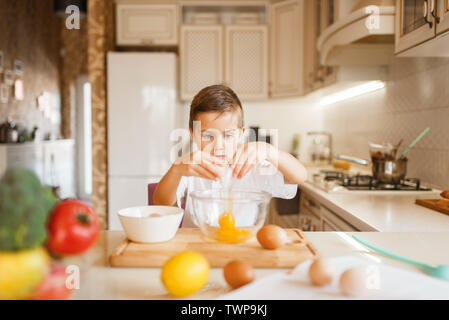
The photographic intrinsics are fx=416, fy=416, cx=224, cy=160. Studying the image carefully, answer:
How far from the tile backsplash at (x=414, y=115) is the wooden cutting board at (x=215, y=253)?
1339 mm

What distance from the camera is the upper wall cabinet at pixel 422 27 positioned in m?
1.40

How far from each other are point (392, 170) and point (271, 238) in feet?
4.34

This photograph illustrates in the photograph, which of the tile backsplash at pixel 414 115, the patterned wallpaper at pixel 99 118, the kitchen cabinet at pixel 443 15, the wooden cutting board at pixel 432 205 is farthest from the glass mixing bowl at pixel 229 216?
the patterned wallpaper at pixel 99 118

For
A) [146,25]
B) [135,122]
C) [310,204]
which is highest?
[146,25]

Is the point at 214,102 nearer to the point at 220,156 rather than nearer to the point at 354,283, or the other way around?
the point at 220,156

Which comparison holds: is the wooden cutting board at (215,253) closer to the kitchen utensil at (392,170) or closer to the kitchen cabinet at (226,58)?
the kitchen utensil at (392,170)

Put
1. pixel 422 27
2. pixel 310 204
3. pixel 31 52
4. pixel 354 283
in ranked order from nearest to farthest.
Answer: pixel 354 283, pixel 422 27, pixel 310 204, pixel 31 52

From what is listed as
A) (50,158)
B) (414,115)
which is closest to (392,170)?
(414,115)

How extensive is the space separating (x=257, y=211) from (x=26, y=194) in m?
0.52

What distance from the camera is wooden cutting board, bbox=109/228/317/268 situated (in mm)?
763

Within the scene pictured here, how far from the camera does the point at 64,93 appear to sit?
6.76m

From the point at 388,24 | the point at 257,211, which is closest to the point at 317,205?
the point at 388,24

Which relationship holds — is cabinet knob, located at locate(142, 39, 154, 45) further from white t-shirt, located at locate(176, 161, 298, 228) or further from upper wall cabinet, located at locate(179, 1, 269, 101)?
white t-shirt, located at locate(176, 161, 298, 228)

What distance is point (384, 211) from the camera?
1431 mm
